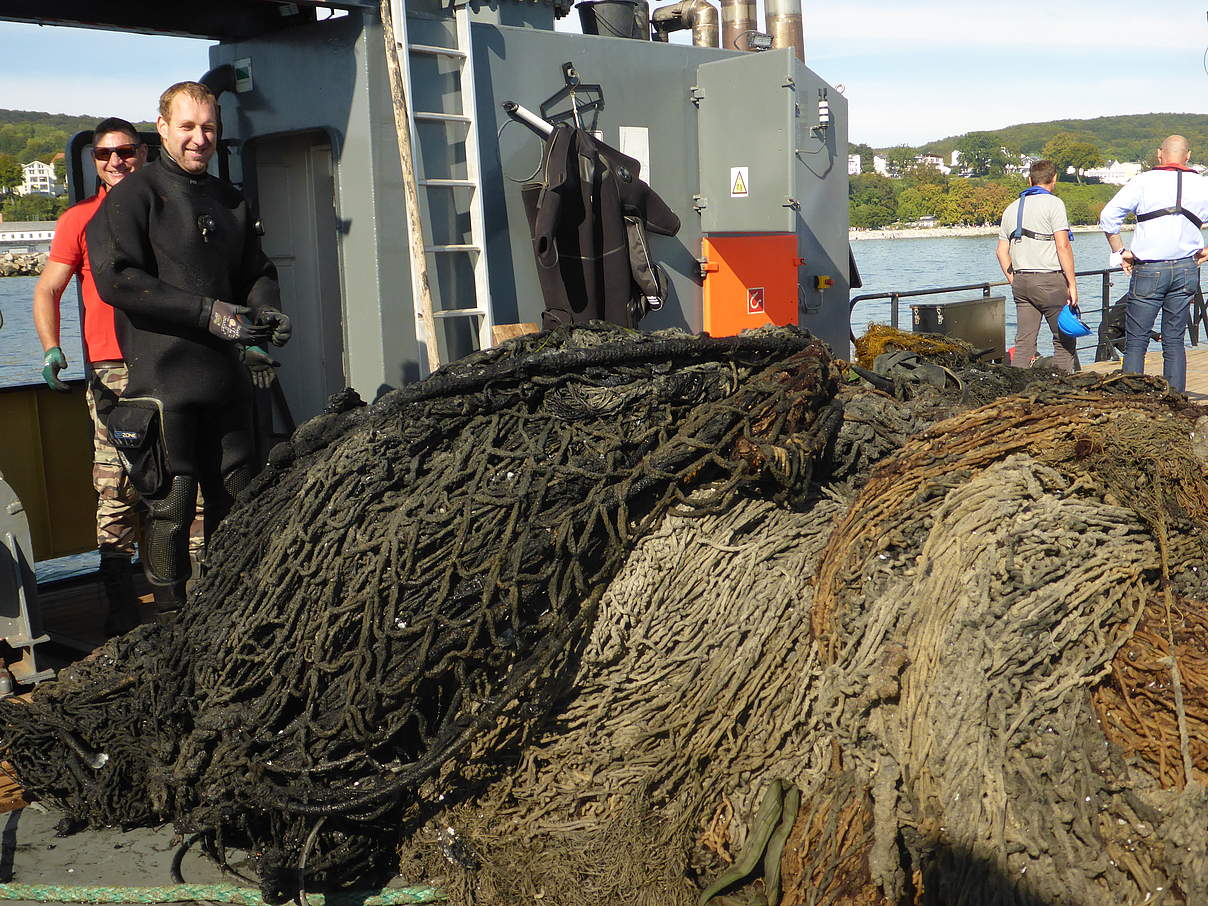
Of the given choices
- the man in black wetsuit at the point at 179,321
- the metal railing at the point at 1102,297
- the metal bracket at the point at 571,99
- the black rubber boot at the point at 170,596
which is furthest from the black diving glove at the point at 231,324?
the metal railing at the point at 1102,297

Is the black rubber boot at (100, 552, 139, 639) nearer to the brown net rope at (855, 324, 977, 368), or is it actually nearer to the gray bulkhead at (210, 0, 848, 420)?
the gray bulkhead at (210, 0, 848, 420)

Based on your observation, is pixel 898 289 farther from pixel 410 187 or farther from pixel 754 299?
pixel 410 187

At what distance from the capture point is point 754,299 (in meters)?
7.71

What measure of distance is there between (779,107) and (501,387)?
4599mm

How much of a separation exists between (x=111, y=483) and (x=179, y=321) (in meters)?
1.06

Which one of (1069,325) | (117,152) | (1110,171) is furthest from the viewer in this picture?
(1110,171)

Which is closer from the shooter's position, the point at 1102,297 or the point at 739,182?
the point at 739,182

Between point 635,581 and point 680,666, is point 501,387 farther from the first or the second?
point 680,666

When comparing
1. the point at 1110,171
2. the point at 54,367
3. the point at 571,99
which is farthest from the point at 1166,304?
the point at 1110,171

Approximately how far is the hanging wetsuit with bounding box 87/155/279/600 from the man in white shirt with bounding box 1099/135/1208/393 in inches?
259

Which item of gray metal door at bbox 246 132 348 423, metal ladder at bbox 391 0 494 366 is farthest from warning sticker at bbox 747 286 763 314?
gray metal door at bbox 246 132 348 423

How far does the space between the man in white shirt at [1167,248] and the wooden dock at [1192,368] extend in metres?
1.35

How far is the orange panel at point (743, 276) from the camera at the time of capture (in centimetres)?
761

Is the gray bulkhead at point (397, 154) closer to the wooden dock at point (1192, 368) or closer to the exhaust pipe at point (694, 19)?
the exhaust pipe at point (694, 19)
